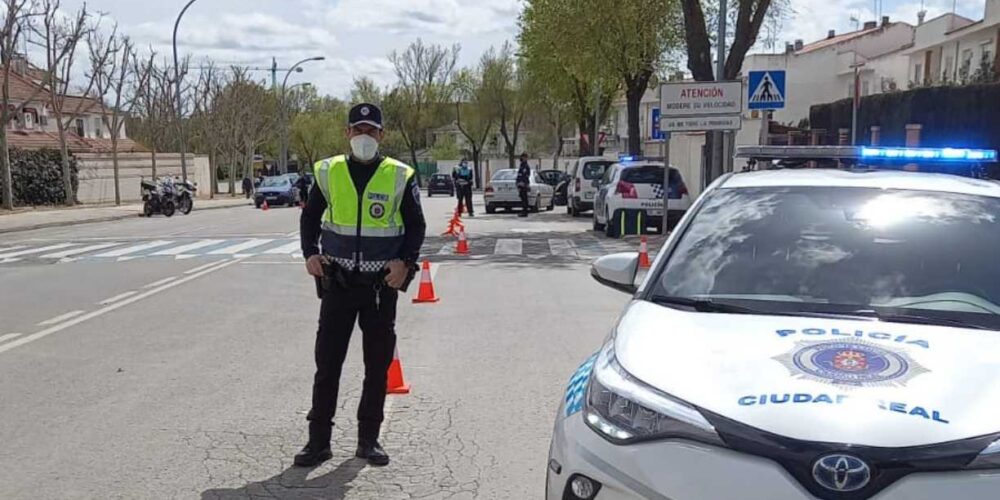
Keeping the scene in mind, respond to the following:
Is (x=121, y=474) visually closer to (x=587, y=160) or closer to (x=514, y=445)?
(x=514, y=445)

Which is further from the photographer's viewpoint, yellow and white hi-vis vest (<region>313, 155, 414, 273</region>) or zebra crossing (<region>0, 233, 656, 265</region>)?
zebra crossing (<region>0, 233, 656, 265</region>)

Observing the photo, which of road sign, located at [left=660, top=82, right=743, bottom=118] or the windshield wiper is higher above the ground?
road sign, located at [left=660, top=82, right=743, bottom=118]

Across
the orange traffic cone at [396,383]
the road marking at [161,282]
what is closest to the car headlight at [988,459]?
the orange traffic cone at [396,383]

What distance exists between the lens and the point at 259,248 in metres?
18.0

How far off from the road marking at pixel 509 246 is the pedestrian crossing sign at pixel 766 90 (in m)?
4.91

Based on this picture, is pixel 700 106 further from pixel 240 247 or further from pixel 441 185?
pixel 441 185

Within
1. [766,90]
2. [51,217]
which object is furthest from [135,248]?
[51,217]

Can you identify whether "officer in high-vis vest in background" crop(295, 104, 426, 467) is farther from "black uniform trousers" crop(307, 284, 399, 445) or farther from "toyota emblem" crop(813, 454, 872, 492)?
"toyota emblem" crop(813, 454, 872, 492)

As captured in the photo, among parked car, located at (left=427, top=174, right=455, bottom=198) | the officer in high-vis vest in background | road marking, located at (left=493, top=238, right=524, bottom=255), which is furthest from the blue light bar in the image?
parked car, located at (left=427, top=174, right=455, bottom=198)

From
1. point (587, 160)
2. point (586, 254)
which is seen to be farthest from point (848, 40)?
point (586, 254)

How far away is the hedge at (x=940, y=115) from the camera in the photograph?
2127 centimetres

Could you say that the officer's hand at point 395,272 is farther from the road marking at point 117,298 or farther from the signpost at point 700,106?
the signpost at point 700,106

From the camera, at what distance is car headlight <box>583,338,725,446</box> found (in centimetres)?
284

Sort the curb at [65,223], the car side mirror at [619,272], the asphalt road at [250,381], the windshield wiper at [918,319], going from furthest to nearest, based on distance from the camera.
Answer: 1. the curb at [65,223]
2. the asphalt road at [250,381]
3. the car side mirror at [619,272]
4. the windshield wiper at [918,319]
